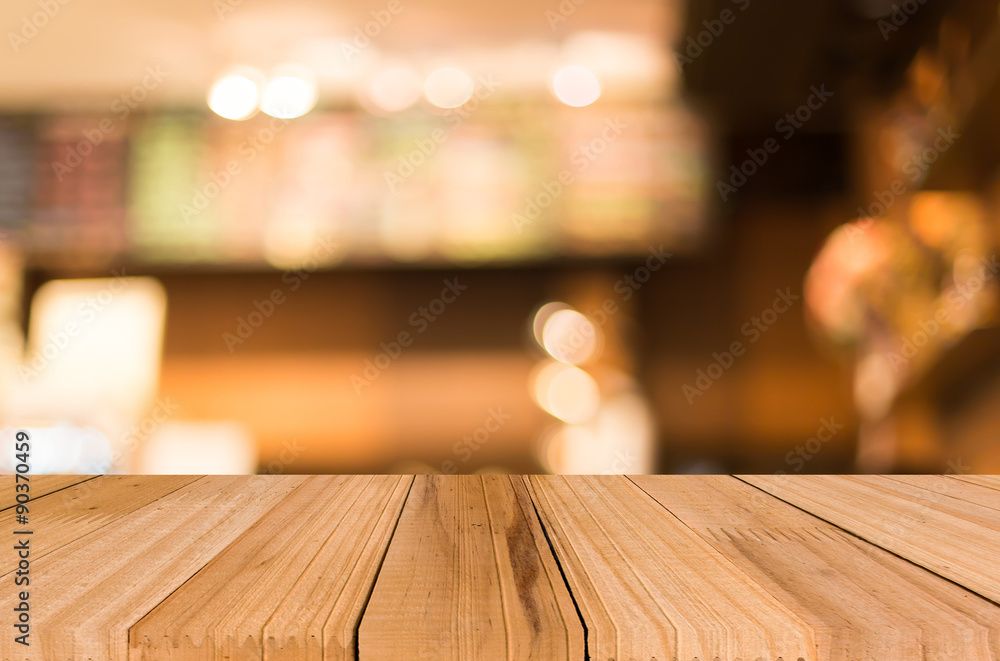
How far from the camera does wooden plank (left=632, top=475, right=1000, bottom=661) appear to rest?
23 centimetres

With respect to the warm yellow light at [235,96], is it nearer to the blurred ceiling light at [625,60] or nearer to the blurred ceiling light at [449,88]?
the blurred ceiling light at [449,88]

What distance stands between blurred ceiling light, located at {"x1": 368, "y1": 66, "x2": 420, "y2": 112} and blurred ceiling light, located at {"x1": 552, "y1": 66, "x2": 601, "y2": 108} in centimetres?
39

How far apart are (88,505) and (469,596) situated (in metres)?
0.26

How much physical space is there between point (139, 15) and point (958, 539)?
90.4 inches

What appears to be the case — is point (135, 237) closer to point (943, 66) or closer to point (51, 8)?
point (51, 8)

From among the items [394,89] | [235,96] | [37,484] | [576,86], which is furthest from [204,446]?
[37,484]

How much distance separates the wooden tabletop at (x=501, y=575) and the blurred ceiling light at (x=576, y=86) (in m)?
1.67

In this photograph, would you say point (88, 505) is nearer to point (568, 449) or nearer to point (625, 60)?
point (568, 449)

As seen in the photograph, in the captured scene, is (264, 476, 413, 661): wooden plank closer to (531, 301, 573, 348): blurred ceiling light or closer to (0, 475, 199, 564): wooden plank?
(0, 475, 199, 564): wooden plank

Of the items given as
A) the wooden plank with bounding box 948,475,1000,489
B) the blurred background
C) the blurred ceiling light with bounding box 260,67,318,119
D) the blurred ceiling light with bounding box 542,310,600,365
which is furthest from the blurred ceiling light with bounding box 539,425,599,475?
the wooden plank with bounding box 948,475,1000,489

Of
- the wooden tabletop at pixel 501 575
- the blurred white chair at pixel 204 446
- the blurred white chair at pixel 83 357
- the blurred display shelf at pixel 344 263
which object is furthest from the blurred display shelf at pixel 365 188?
the wooden tabletop at pixel 501 575

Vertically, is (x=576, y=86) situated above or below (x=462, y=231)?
above

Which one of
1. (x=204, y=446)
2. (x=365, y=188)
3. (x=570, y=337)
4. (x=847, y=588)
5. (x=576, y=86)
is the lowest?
(x=847, y=588)

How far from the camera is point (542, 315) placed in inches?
80.0
